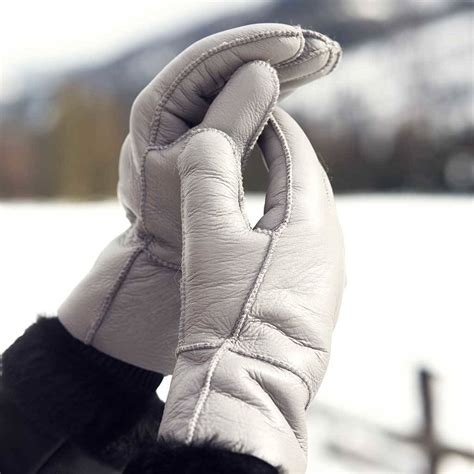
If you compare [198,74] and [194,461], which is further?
[198,74]

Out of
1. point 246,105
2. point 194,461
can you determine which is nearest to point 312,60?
point 246,105

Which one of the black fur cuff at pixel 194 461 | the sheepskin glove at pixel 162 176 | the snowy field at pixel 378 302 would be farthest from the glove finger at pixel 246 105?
the snowy field at pixel 378 302

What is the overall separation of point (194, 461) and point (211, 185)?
208mm

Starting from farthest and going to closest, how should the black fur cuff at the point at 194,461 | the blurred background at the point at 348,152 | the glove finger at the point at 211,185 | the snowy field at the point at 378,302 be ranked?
the blurred background at the point at 348,152 → the snowy field at the point at 378,302 → the glove finger at the point at 211,185 → the black fur cuff at the point at 194,461

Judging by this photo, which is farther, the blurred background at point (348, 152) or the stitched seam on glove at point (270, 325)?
the blurred background at point (348, 152)

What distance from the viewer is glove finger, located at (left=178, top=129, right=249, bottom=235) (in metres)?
0.45

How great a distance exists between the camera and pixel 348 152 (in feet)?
5.29

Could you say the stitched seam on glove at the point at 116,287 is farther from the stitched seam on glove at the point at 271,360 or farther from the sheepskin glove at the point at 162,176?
the stitched seam on glove at the point at 271,360

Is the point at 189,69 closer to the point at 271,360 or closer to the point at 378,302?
the point at 271,360

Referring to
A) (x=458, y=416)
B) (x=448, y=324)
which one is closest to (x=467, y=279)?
(x=448, y=324)

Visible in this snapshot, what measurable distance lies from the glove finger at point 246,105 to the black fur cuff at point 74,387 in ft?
0.83

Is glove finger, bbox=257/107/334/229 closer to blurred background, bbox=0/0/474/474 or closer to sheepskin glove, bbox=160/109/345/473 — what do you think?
sheepskin glove, bbox=160/109/345/473

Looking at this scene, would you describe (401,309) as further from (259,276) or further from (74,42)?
(259,276)

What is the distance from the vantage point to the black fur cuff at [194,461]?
334 millimetres
